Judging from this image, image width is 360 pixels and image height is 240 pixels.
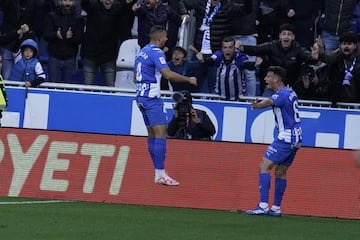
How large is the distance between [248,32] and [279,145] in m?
4.64

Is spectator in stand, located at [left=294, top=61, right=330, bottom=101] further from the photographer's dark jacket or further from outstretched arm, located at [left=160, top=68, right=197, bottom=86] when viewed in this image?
outstretched arm, located at [left=160, top=68, right=197, bottom=86]

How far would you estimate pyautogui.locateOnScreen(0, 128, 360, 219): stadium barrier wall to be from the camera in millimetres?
14398

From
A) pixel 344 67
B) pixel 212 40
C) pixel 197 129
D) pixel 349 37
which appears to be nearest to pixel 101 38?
pixel 212 40

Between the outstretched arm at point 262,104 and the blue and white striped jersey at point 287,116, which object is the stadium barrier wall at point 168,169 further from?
the outstretched arm at point 262,104

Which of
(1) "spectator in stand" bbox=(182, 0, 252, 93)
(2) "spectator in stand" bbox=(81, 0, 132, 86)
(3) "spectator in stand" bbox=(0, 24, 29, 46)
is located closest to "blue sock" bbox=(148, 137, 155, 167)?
(1) "spectator in stand" bbox=(182, 0, 252, 93)

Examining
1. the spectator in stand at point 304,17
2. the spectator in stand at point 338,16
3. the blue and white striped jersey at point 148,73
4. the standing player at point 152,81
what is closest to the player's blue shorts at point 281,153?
the standing player at point 152,81

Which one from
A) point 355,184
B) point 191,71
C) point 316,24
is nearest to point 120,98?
point 191,71

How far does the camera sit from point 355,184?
1431 centimetres

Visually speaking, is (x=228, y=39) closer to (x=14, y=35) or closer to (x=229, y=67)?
(x=229, y=67)

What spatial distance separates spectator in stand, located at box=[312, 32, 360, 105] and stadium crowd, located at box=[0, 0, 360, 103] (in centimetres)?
2

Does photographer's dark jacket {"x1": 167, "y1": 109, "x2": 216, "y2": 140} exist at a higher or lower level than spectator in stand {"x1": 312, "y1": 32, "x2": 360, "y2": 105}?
lower

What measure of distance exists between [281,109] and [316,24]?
5224 mm

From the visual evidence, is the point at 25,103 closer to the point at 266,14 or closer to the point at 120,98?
the point at 120,98

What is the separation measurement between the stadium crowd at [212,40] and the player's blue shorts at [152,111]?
2.56m
